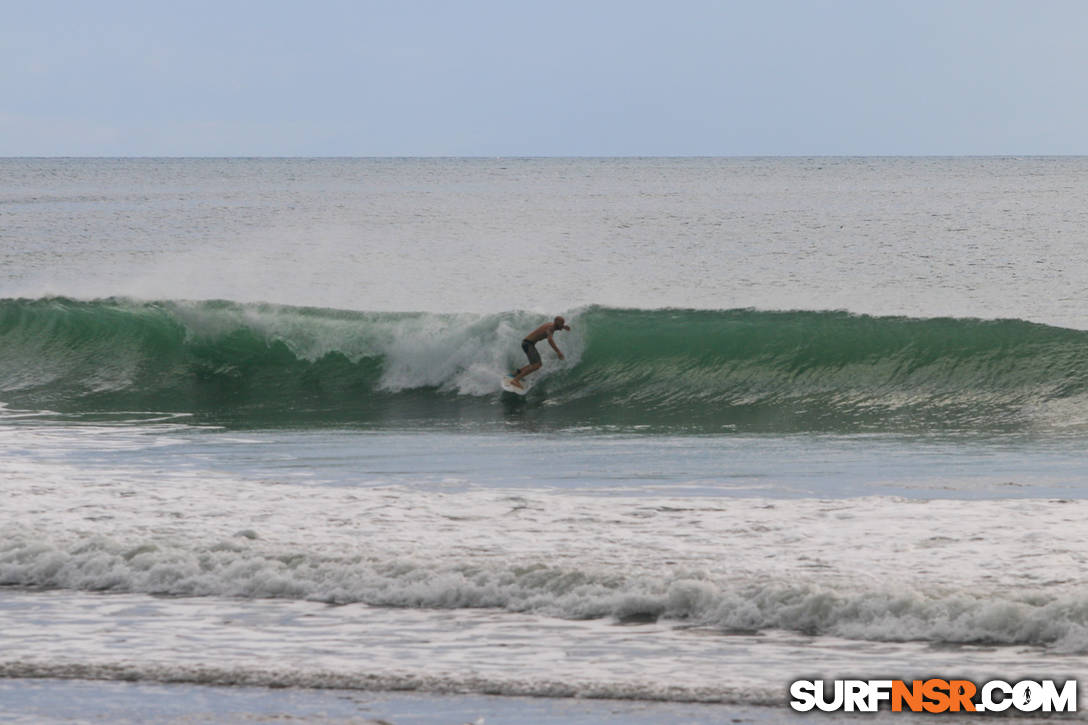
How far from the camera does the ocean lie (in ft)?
20.3

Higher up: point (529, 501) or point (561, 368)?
point (561, 368)

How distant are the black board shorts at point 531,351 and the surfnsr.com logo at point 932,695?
41.6ft

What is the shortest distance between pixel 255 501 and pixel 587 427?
235 inches

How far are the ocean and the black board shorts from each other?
57 centimetres

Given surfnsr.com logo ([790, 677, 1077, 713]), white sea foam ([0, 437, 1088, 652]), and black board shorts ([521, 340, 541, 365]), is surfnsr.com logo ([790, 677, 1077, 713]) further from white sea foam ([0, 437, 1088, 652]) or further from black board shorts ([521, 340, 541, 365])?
black board shorts ([521, 340, 541, 365])

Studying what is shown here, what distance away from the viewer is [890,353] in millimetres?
19000

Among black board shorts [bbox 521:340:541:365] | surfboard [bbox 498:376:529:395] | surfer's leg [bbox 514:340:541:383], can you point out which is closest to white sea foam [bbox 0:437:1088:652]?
surfboard [bbox 498:376:529:395]

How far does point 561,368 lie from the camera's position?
63.7 feet

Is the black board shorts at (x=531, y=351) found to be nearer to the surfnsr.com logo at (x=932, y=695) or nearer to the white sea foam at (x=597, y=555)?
the white sea foam at (x=597, y=555)

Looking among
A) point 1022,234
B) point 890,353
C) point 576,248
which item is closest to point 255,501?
point 890,353

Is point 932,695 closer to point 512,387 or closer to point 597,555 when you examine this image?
point 597,555

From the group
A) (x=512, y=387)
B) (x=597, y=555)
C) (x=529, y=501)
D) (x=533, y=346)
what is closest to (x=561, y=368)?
(x=533, y=346)

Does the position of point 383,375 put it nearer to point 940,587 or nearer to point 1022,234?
point 940,587

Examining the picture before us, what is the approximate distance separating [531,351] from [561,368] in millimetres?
996
